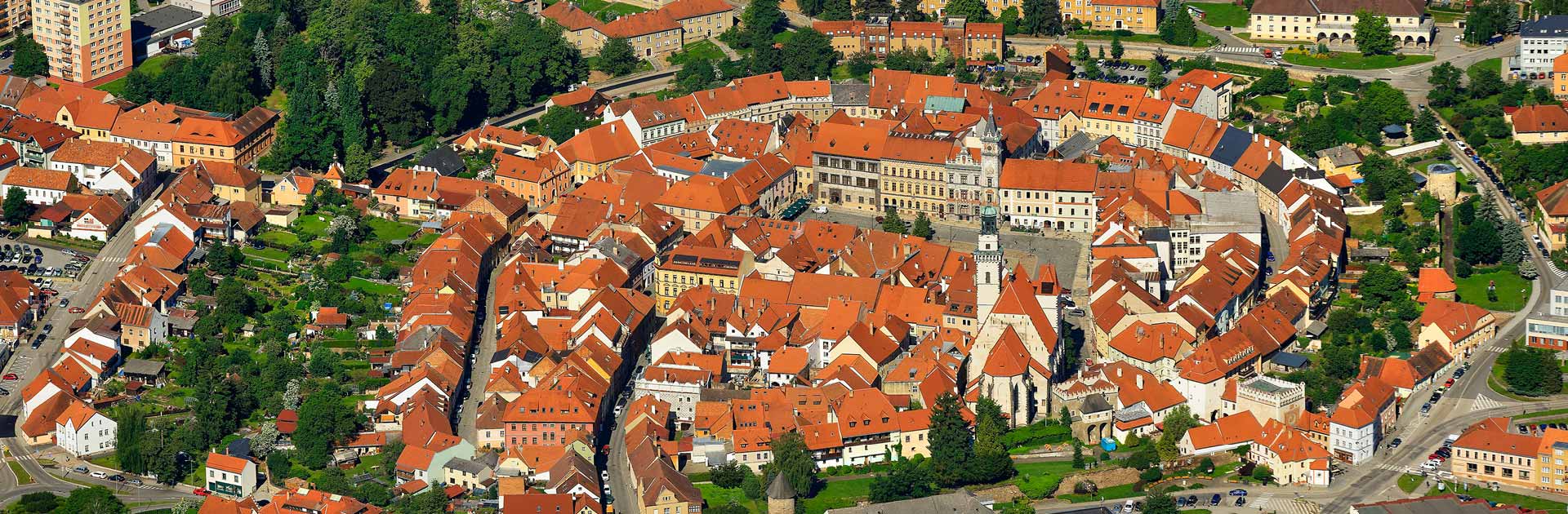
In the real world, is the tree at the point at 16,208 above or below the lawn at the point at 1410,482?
above

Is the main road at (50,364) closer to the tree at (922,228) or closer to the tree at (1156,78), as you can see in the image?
the tree at (922,228)

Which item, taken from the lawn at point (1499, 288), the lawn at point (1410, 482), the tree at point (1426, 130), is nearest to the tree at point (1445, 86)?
the tree at point (1426, 130)

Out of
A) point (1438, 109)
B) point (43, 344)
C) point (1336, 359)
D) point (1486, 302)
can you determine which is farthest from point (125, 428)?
point (1438, 109)

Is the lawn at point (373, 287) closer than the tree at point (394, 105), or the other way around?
the lawn at point (373, 287)

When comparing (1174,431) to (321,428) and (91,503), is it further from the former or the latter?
(91,503)

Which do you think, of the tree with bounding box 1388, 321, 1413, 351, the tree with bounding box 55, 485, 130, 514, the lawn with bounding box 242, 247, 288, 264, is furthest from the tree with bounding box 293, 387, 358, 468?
the tree with bounding box 1388, 321, 1413, 351

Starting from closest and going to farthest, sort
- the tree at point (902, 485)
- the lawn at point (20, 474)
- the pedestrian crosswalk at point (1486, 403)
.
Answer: the tree at point (902, 485) < the lawn at point (20, 474) < the pedestrian crosswalk at point (1486, 403)

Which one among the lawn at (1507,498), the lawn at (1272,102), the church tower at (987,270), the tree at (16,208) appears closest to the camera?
the lawn at (1507,498)

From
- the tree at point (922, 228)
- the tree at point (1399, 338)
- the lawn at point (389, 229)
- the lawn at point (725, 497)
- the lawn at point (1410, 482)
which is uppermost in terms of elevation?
the tree at point (922, 228)
